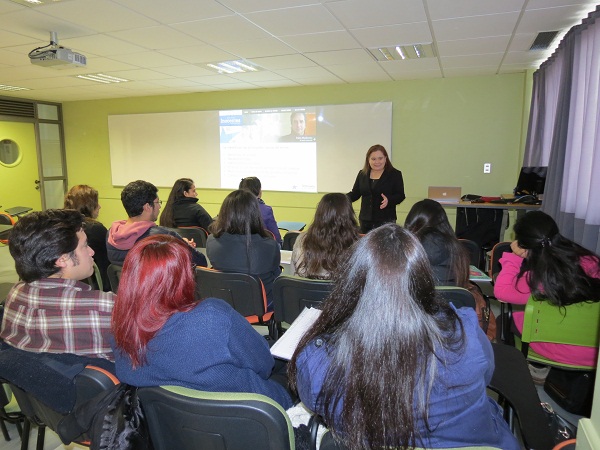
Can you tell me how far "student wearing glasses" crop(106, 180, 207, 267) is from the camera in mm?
2758

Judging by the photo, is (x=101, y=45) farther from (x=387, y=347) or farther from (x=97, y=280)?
(x=387, y=347)

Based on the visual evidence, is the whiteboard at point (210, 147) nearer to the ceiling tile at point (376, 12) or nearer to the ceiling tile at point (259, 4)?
the ceiling tile at point (376, 12)

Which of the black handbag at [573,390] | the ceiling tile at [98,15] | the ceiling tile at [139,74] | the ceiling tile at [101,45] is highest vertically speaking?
the ceiling tile at [139,74]

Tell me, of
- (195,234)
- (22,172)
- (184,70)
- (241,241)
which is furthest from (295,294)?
(22,172)

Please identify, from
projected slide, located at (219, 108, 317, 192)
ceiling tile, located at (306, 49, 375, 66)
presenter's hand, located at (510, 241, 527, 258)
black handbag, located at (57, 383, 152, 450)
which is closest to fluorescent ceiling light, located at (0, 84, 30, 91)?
projected slide, located at (219, 108, 317, 192)

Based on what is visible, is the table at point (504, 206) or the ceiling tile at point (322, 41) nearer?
the ceiling tile at point (322, 41)

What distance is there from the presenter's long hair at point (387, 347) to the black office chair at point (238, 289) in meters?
1.48

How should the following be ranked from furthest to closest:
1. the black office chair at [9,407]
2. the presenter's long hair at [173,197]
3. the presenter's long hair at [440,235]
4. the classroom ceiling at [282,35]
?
1. the presenter's long hair at [173,197]
2. the classroom ceiling at [282,35]
3. the presenter's long hair at [440,235]
4. the black office chair at [9,407]

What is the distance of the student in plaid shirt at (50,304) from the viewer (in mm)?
1430

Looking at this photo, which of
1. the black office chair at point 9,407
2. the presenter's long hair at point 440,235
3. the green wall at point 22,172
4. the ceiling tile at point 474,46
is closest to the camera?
the black office chair at point 9,407

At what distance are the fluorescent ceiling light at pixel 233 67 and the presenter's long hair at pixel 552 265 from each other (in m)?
3.82

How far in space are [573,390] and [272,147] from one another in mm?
5498

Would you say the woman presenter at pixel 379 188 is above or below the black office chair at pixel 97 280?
above

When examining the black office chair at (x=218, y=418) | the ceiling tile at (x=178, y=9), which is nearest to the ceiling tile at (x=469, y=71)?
the ceiling tile at (x=178, y=9)
